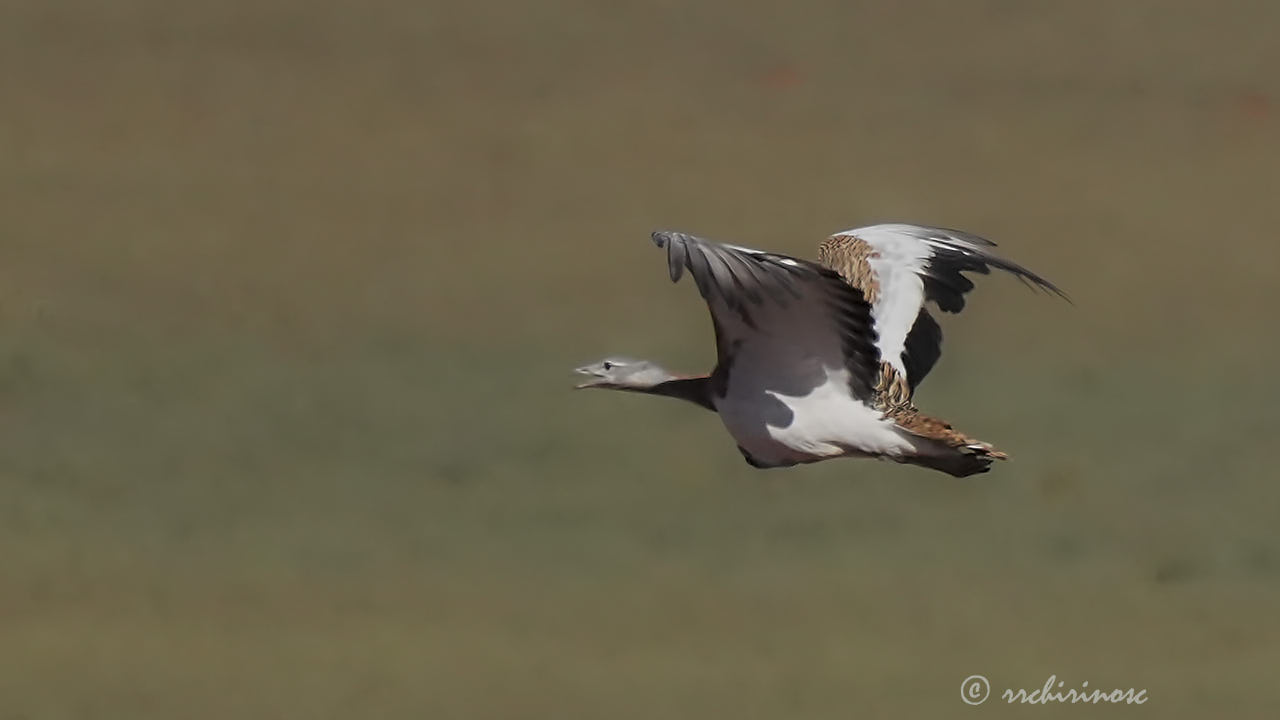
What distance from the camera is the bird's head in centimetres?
1752

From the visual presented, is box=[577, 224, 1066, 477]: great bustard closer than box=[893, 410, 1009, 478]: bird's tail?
Yes

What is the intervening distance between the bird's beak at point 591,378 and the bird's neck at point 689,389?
9.4 inches

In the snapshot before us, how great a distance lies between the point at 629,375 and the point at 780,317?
4.26 feet

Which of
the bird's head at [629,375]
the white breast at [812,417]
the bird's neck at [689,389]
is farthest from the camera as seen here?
the bird's head at [629,375]

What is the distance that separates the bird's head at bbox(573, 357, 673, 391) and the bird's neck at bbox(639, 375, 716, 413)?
1.4 inches

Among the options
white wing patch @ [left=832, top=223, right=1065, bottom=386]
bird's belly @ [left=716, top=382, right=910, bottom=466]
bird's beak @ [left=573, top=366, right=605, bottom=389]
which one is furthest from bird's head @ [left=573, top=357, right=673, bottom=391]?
white wing patch @ [left=832, top=223, right=1065, bottom=386]

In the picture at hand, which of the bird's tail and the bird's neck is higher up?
the bird's neck

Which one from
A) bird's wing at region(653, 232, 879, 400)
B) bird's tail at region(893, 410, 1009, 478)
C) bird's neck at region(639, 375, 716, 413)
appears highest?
bird's wing at region(653, 232, 879, 400)

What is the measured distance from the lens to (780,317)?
1655 cm

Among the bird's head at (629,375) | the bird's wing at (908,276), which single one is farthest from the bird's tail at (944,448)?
the bird's head at (629,375)

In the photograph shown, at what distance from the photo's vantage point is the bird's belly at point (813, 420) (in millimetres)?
17031

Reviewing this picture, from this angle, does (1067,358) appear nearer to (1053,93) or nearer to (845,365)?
(1053,93)

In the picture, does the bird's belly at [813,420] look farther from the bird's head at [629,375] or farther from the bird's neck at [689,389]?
the bird's head at [629,375]

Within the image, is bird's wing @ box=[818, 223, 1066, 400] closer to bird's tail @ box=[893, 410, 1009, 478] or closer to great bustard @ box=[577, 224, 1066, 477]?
great bustard @ box=[577, 224, 1066, 477]
